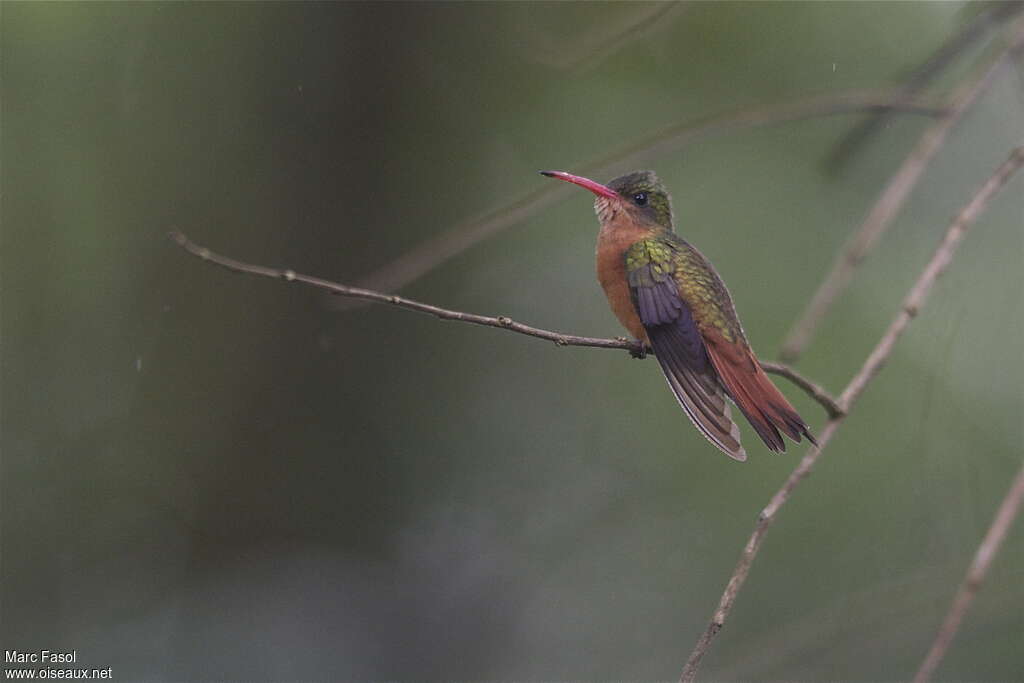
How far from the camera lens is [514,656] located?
17.3 ft

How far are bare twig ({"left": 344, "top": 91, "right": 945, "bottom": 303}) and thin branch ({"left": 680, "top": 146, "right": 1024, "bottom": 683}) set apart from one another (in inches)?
15.1

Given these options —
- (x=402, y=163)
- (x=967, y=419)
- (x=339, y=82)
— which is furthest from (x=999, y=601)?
(x=339, y=82)

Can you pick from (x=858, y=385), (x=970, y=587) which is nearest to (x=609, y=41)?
(x=858, y=385)

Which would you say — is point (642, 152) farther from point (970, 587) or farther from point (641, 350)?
point (970, 587)

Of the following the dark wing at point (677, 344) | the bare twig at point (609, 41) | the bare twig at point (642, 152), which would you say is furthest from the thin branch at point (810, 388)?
the bare twig at point (609, 41)

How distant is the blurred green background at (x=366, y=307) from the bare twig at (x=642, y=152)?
1.81 metres

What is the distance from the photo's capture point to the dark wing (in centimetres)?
160

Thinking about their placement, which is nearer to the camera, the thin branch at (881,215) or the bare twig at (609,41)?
the thin branch at (881,215)

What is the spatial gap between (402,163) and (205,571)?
2.32m

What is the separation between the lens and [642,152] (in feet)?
7.30

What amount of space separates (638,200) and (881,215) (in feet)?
2.44

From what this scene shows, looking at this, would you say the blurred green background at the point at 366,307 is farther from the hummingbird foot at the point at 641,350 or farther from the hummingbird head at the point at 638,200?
the hummingbird foot at the point at 641,350

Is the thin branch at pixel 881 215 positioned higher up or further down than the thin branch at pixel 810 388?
higher up

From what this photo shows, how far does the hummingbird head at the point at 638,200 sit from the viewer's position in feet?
7.48
